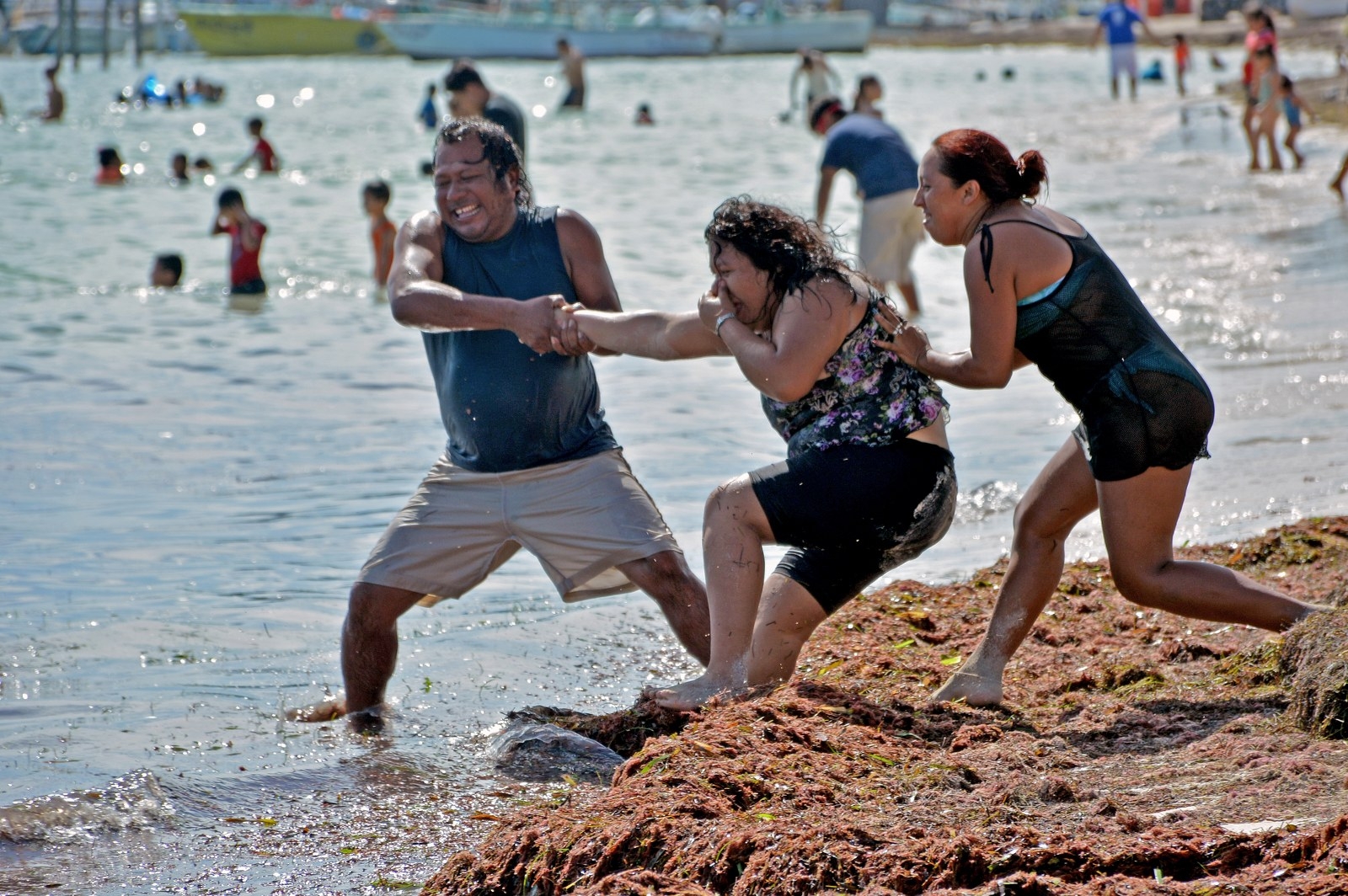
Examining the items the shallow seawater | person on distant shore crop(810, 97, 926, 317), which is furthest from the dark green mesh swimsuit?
person on distant shore crop(810, 97, 926, 317)

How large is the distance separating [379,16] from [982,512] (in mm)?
65305

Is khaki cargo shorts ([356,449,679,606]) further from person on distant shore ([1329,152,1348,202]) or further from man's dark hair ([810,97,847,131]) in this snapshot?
person on distant shore ([1329,152,1348,202])

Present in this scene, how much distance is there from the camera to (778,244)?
4.12 meters

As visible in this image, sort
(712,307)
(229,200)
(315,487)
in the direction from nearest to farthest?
(712,307) → (315,487) → (229,200)

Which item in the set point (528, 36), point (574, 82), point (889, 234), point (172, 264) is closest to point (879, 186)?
point (889, 234)

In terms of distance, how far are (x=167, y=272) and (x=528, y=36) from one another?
53302 millimetres

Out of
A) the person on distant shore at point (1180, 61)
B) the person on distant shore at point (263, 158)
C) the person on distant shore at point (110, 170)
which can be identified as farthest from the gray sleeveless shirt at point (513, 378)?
the person on distant shore at point (1180, 61)

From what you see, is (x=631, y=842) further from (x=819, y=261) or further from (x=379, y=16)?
(x=379, y=16)

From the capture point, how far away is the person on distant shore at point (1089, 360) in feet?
13.1

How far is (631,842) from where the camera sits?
317 cm

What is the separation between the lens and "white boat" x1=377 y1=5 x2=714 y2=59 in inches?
2571

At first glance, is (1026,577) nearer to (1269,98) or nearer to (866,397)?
(866,397)

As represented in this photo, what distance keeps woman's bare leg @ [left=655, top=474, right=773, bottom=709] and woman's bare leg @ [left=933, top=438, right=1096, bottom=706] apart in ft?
2.00

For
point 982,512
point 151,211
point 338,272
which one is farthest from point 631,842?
point 151,211
